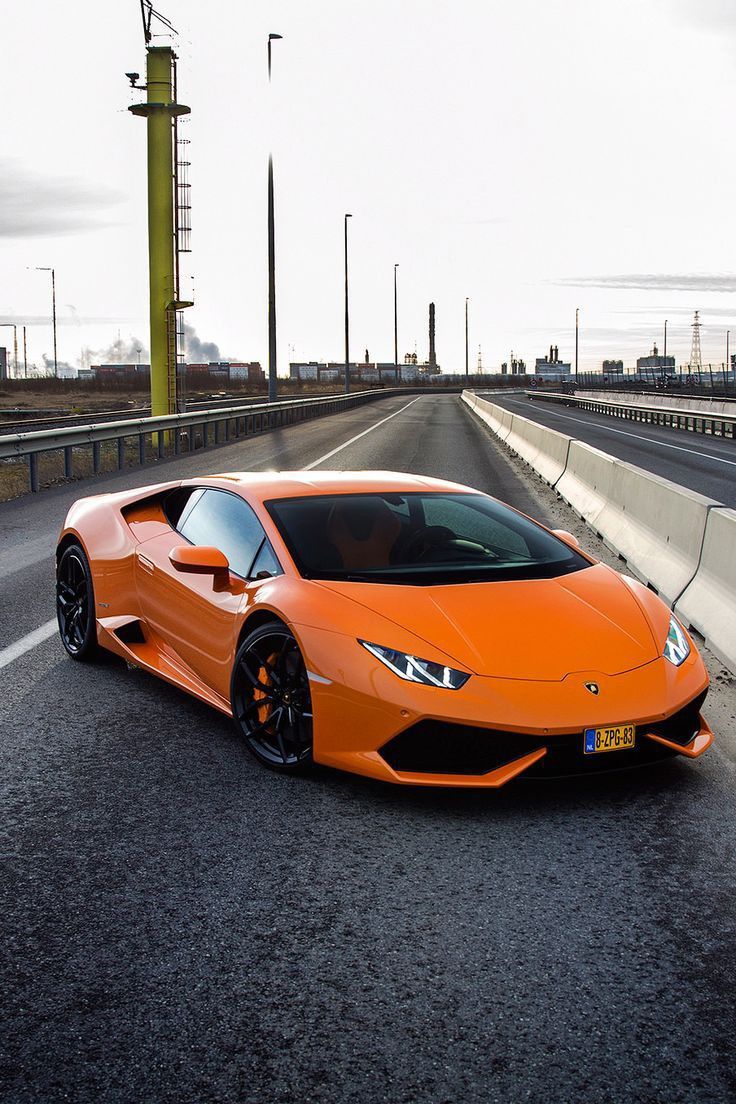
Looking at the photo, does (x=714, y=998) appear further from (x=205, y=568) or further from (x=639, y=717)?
(x=205, y=568)

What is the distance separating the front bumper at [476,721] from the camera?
14.1 feet

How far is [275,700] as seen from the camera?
16.3 feet

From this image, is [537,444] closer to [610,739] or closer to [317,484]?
[317,484]

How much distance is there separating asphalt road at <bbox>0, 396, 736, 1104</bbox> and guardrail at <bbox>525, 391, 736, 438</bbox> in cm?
3220

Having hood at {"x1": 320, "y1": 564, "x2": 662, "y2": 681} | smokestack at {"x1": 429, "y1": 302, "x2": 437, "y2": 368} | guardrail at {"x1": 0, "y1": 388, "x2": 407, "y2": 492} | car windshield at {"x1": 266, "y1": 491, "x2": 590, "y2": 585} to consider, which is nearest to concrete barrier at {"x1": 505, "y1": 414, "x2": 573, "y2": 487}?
guardrail at {"x1": 0, "y1": 388, "x2": 407, "y2": 492}

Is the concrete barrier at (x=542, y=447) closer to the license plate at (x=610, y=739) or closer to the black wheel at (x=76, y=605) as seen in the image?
the black wheel at (x=76, y=605)

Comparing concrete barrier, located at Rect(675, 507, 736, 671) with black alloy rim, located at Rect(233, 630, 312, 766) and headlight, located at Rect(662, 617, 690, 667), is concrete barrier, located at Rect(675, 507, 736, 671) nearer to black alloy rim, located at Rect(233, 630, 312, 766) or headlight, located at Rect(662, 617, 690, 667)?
headlight, located at Rect(662, 617, 690, 667)

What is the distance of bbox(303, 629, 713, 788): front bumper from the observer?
430cm

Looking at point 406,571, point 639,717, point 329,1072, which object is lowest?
point 329,1072

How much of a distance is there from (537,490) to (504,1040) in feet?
48.8

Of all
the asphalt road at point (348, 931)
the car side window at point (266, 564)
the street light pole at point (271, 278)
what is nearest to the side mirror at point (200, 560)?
the car side window at point (266, 564)

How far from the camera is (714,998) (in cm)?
311

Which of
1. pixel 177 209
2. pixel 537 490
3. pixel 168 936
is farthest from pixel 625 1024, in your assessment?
pixel 177 209

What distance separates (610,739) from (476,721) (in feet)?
1.66
